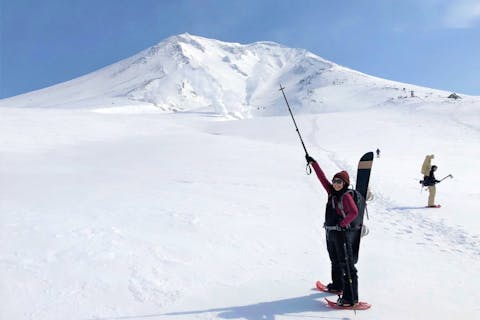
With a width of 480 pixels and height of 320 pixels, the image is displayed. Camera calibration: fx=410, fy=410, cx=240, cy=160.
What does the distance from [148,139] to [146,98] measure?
464 feet

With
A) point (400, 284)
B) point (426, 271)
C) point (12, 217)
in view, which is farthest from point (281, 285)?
point (12, 217)

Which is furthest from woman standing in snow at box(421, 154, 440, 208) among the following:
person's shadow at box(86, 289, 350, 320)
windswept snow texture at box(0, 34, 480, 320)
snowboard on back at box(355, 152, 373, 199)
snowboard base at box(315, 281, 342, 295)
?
person's shadow at box(86, 289, 350, 320)

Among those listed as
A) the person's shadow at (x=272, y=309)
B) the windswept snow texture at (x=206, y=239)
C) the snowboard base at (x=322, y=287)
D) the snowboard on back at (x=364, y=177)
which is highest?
the snowboard on back at (x=364, y=177)

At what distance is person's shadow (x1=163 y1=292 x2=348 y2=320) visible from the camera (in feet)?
18.9

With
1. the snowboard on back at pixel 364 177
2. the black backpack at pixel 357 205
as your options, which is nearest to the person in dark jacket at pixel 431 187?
the snowboard on back at pixel 364 177

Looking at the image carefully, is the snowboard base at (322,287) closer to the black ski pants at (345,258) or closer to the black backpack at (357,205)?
the black ski pants at (345,258)

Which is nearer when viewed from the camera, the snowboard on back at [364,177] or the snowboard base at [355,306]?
the snowboard base at [355,306]

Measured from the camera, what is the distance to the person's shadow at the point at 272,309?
5.75 meters

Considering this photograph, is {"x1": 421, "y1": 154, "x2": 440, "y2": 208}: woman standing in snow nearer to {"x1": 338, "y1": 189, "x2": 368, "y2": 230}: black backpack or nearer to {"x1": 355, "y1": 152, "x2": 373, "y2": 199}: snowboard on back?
{"x1": 355, "y1": 152, "x2": 373, "y2": 199}: snowboard on back

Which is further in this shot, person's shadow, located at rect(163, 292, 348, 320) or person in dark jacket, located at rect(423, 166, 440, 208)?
person in dark jacket, located at rect(423, 166, 440, 208)

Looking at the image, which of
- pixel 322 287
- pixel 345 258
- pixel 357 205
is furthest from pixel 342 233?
pixel 322 287

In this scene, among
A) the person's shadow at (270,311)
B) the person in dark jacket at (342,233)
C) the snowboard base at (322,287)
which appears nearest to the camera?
the person's shadow at (270,311)

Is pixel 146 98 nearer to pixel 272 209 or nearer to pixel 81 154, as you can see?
pixel 81 154

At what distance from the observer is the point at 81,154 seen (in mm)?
23016
